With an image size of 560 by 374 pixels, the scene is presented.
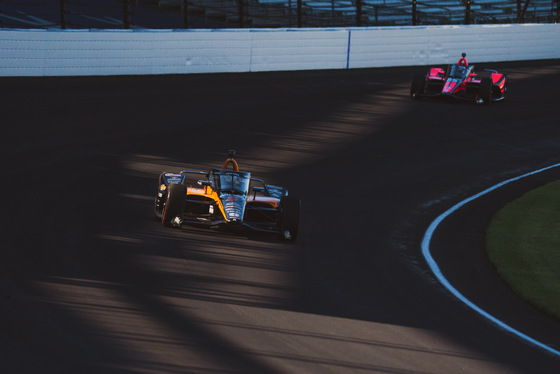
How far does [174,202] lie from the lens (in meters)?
14.0

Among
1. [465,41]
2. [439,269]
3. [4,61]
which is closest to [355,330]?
[439,269]

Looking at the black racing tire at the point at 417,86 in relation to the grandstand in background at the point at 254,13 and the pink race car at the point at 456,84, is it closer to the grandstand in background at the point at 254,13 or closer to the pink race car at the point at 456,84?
the pink race car at the point at 456,84

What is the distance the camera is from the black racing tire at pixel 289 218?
14.0 m

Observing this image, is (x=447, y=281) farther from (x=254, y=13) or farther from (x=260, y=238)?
(x=254, y=13)

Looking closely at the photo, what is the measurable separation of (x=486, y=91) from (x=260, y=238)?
15.7 metres

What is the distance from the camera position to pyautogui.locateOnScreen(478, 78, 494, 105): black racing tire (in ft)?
92.0

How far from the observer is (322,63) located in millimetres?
32500

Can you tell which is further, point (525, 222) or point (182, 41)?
point (182, 41)

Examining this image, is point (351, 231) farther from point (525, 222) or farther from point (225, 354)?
point (225, 354)

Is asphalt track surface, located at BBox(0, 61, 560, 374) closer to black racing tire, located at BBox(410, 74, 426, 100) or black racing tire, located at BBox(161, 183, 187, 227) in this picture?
black racing tire, located at BBox(161, 183, 187, 227)

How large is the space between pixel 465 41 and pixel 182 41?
11.5m

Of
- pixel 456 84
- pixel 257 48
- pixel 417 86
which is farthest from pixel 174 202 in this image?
pixel 257 48

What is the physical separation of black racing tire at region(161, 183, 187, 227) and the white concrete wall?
47.8 feet

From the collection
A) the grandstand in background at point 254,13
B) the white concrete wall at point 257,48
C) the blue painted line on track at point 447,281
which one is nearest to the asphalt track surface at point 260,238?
the blue painted line on track at point 447,281
